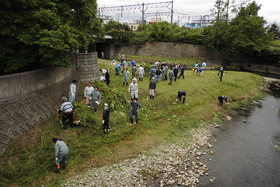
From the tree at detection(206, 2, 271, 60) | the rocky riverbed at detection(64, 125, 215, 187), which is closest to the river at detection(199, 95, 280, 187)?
the rocky riverbed at detection(64, 125, 215, 187)

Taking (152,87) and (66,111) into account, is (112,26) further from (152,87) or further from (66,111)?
(66,111)

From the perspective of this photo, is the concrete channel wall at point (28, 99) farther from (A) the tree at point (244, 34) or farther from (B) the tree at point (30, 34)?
(A) the tree at point (244, 34)

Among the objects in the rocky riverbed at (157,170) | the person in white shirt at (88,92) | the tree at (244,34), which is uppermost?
the tree at (244,34)

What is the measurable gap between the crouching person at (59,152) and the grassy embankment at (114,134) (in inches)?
18.6

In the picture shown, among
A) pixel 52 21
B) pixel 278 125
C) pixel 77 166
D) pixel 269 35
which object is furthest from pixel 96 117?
pixel 269 35

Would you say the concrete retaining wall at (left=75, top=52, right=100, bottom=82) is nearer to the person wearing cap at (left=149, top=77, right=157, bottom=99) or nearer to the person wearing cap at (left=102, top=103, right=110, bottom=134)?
the person wearing cap at (left=149, top=77, right=157, bottom=99)

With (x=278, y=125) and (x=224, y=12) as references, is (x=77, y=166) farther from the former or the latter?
(x=224, y=12)

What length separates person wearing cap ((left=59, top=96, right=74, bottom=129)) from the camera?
1235 centimetres

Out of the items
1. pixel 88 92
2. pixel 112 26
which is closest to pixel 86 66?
pixel 88 92

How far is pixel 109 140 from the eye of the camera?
12.6 meters

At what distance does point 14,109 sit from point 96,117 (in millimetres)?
4717

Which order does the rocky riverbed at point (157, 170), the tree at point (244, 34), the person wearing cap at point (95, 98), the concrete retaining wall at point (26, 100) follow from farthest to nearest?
the tree at point (244, 34) < the person wearing cap at point (95, 98) < the concrete retaining wall at point (26, 100) < the rocky riverbed at point (157, 170)

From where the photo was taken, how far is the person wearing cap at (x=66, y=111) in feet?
40.5

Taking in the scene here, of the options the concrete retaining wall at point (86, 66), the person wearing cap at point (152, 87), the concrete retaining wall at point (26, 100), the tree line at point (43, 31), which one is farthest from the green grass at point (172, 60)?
the concrete retaining wall at point (26, 100)
